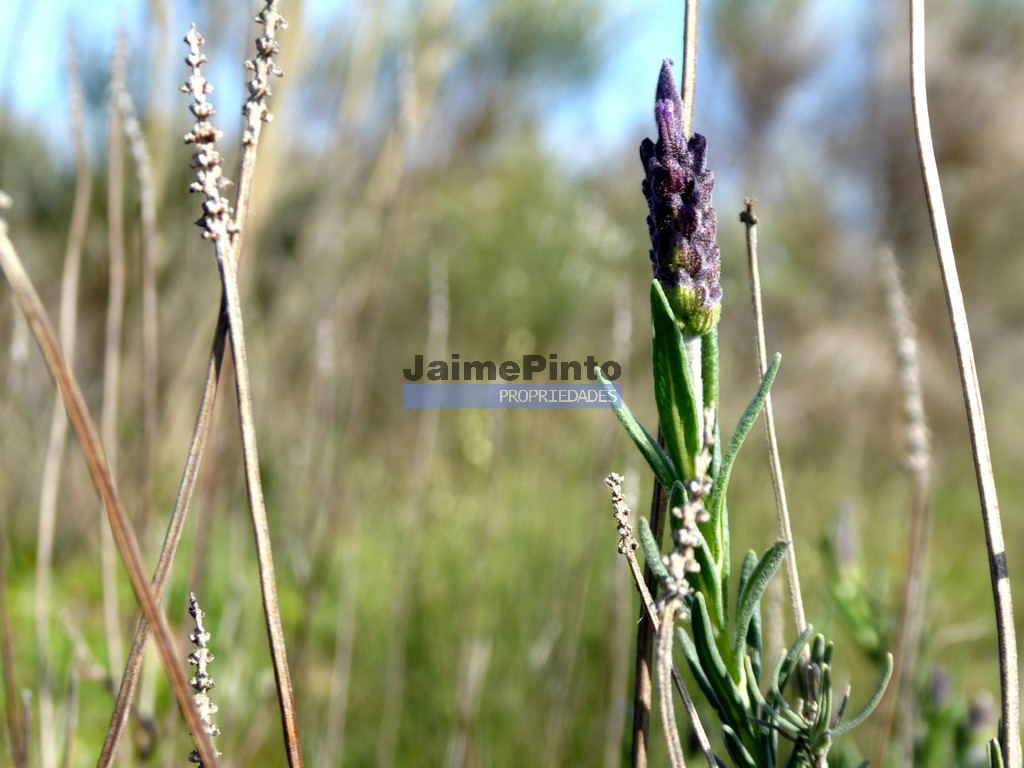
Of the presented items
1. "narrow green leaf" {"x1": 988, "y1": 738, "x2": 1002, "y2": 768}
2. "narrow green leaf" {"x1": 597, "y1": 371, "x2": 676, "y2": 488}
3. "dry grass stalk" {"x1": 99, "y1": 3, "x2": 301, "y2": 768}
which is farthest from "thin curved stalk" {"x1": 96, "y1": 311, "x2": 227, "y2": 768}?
"narrow green leaf" {"x1": 988, "y1": 738, "x2": 1002, "y2": 768}

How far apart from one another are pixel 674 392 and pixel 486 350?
3.31 meters

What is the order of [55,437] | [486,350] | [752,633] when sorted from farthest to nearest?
[486,350]
[55,437]
[752,633]

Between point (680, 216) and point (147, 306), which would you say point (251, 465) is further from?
point (147, 306)

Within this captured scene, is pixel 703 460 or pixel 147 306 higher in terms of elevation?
pixel 147 306

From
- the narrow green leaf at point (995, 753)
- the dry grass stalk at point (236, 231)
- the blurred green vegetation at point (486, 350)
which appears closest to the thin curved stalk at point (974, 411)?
the narrow green leaf at point (995, 753)

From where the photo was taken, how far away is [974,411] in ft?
0.82

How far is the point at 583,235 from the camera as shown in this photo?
13.0 feet

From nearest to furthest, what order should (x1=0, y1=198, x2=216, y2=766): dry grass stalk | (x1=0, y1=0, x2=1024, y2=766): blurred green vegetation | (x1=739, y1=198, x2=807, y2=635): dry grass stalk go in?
(x1=0, y1=198, x2=216, y2=766): dry grass stalk → (x1=739, y1=198, x2=807, y2=635): dry grass stalk → (x1=0, y1=0, x2=1024, y2=766): blurred green vegetation

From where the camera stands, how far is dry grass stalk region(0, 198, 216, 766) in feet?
0.63

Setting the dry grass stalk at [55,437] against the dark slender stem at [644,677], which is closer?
the dark slender stem at [644,677]

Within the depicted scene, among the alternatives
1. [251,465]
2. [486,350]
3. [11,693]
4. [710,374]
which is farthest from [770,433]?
[486,350]

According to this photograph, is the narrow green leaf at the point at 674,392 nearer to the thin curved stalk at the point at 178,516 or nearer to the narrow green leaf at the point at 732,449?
the narrow green leaf at the point at 732,449

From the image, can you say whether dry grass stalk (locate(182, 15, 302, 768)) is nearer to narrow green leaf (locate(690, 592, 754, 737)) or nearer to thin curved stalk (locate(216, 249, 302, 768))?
thin curved stalk (locate(216, 249, 302, 768))

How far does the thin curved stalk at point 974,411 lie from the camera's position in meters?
0.24
